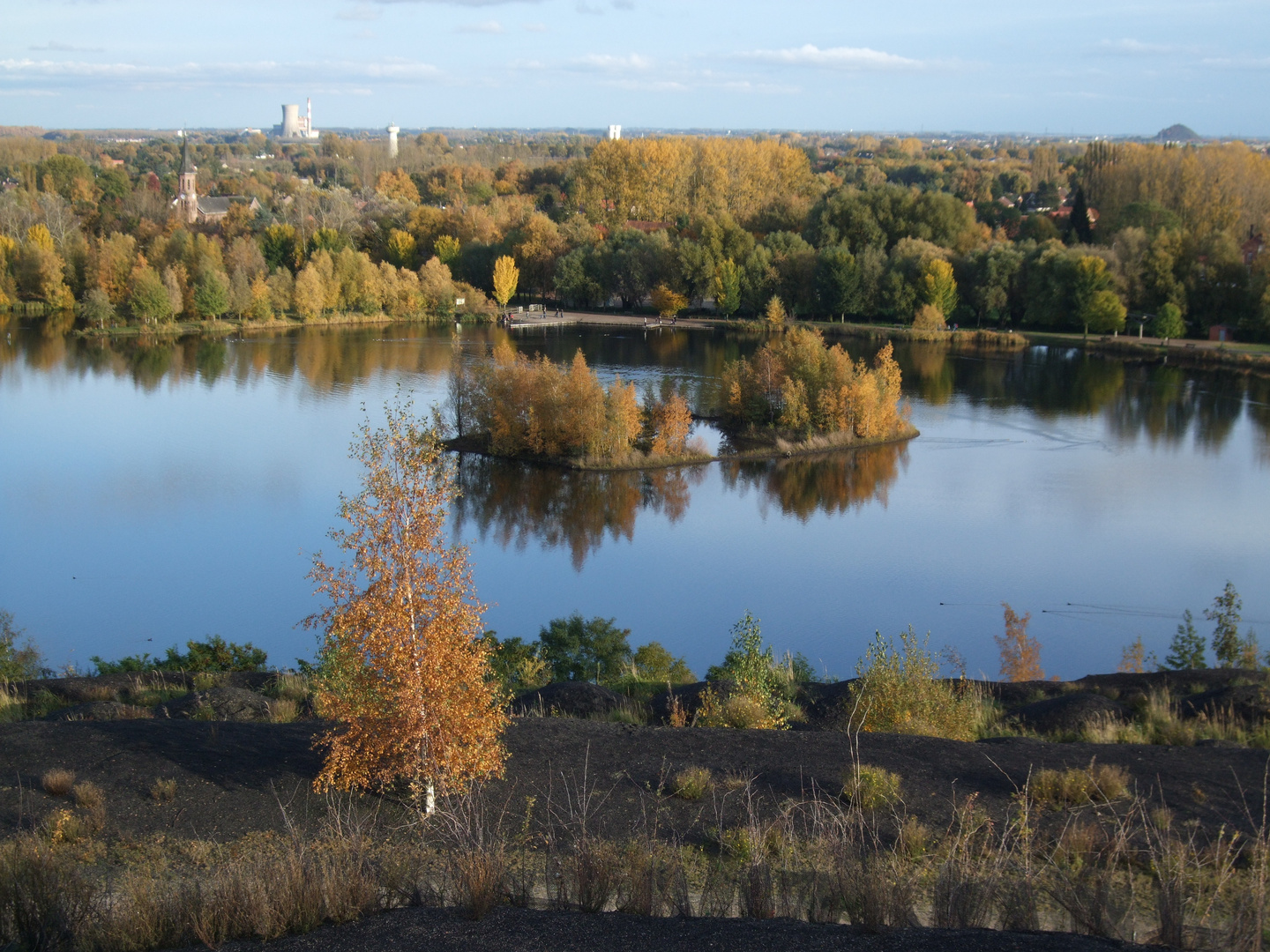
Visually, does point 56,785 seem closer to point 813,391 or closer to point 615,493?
point 615,493

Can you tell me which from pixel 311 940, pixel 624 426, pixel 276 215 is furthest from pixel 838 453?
pixel 276 215

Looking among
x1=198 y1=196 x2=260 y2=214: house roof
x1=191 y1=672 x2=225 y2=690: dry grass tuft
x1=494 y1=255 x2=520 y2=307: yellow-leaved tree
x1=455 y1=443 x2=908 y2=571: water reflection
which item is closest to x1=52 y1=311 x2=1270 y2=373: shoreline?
x1=494 y1=255 x2=520 y2=307: yellow-leaved tree

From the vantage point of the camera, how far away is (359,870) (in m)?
4.56

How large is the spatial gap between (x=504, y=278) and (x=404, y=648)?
134 ft

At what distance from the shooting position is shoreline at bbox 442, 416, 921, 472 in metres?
22.8

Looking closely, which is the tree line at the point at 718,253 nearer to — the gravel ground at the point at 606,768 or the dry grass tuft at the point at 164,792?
the gravel ground at the point at 606,768

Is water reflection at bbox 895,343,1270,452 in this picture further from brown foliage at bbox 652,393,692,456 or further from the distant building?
the distant building

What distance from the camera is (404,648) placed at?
552cm

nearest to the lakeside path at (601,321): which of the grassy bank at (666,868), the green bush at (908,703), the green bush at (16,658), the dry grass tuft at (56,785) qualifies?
the green bush at (16,658)

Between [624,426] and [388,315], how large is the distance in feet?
76.1

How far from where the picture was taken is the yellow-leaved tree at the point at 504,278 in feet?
148

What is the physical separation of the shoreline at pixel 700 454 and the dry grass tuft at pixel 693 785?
1657cm

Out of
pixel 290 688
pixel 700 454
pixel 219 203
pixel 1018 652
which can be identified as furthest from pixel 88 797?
pixel 219 203

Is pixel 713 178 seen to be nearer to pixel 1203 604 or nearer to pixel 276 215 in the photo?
pixel 276 215
